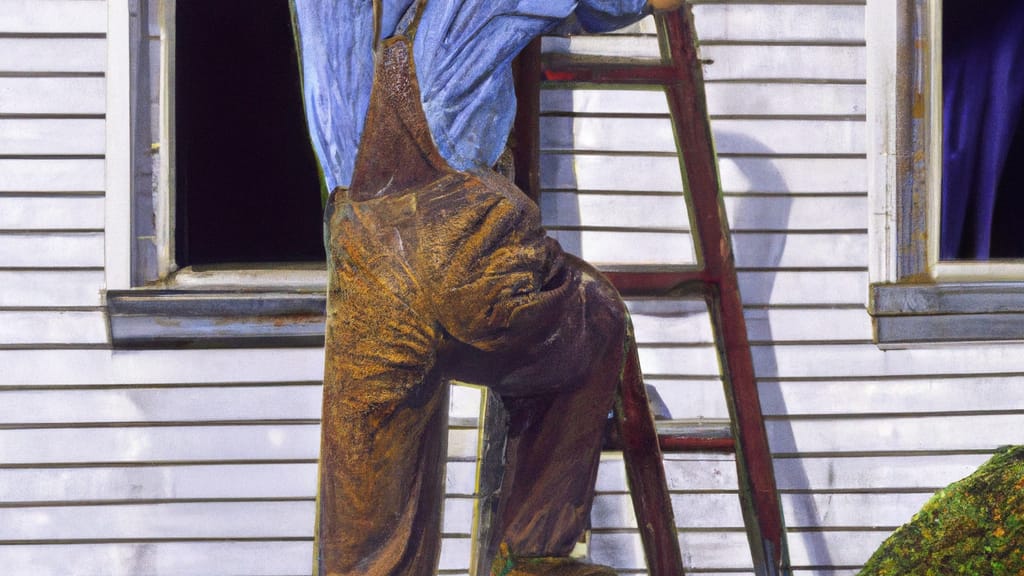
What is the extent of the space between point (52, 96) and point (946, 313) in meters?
3.15

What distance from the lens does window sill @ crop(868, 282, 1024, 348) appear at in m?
3.68

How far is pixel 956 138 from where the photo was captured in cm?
389

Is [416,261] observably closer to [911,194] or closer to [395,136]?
[395,136]

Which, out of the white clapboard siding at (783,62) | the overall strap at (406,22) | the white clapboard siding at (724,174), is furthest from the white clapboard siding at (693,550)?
the overall strap at (406,22)

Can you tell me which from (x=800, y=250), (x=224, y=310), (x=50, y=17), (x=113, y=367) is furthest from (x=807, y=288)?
(x=50, y=17)

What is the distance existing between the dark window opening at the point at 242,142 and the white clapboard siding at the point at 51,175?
28cm

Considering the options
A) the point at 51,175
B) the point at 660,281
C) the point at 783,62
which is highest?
the point at 783,62

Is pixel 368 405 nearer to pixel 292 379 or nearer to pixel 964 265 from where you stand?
pixel 292 379

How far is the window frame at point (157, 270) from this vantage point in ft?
11.4

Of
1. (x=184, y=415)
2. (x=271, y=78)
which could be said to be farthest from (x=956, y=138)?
(x=184, y=415)

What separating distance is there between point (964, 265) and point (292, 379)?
237 cm

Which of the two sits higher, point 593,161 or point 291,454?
point 593,161

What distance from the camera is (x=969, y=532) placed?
3279 mm

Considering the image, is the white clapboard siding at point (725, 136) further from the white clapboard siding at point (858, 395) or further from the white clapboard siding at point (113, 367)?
the white clapboard siding at point (113, 367)
